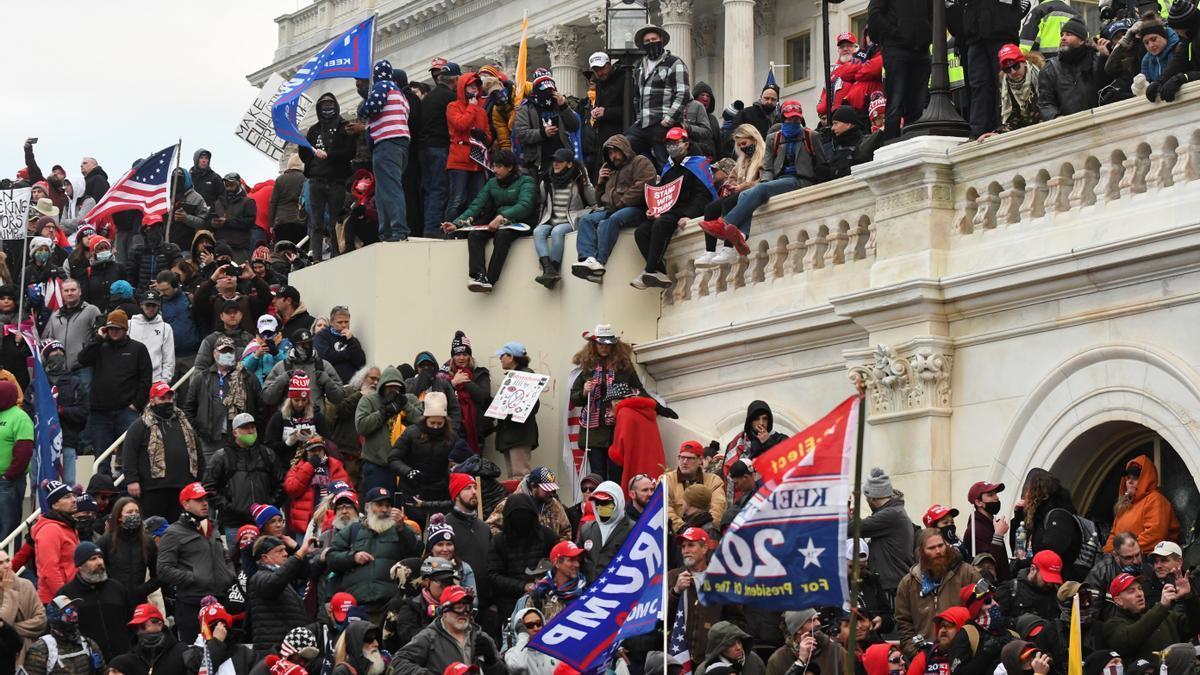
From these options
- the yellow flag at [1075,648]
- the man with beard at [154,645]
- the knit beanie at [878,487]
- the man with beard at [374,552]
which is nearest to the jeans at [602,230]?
the man with beard at [374,552]

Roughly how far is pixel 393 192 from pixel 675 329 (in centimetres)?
354

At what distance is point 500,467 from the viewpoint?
25.1 metres

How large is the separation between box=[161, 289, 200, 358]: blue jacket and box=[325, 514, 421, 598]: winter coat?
23.4ft

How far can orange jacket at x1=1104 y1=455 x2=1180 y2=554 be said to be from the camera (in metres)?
18.9

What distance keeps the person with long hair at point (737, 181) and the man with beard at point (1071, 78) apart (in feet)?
10.6

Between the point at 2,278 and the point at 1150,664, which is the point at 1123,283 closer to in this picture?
the point at 1150,664

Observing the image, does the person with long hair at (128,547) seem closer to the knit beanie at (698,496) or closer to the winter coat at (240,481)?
the winter coat at (240,481)

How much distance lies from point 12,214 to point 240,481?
25.1ft

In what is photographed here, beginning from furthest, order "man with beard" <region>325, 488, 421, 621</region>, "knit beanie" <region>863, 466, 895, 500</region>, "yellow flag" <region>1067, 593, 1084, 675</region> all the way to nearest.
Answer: "man with beard" <region>325, 488, 421, 621</region>
"knit beanie" <region>863, 466, 895, 500</region>
"yellow flag" <region>1067, 593, 1084, 675</region>

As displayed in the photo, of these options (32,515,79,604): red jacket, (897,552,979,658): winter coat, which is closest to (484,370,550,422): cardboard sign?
(32,515,79,604): red jacket

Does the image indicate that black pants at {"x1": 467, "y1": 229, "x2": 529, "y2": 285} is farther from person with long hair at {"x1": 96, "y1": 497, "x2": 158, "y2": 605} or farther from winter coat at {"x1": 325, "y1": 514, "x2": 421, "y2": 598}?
winter coat at {"x1": 325, "y1": 514, "x2": 421, "y2": 598}

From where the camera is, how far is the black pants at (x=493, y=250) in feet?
84.9

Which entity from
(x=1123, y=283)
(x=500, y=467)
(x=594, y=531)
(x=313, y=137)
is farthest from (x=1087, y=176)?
(x=313, y=137)

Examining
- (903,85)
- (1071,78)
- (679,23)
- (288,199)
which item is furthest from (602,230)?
(679,23)
